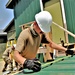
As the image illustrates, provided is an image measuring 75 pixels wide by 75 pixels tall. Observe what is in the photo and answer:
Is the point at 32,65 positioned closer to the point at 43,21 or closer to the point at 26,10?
the point at 43,21

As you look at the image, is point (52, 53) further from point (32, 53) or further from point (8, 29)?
point (8, 29)

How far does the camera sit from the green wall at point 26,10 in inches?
479

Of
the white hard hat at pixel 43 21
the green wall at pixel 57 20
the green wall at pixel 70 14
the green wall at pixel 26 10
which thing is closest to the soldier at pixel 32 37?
the white hard hat at pixel 43 21

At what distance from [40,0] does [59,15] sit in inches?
66.4

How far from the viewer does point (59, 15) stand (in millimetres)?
9297

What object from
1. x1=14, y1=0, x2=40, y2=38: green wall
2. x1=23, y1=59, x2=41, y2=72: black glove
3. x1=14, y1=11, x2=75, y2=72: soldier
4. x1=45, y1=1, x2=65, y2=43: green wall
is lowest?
x1=23, y1=59, x2=41, y2=72: black glove

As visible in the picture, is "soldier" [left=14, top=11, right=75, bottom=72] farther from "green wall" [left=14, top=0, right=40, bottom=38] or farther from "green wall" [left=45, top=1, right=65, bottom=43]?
"green wall" [left=14, top=0, right=40, bottom=38]

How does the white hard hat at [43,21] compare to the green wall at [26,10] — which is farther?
the green wall at [26,10]

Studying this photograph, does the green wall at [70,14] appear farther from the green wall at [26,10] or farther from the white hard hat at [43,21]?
the white hard hat at [43,21]

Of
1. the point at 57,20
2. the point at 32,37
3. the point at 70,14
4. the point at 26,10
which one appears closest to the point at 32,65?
the point at 32,37

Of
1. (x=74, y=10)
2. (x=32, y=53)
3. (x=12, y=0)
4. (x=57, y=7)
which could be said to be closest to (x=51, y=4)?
(x=57, y=7)

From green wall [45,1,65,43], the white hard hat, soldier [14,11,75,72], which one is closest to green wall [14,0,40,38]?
green wall [45,1,65,43]

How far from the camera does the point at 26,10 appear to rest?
14.0 meters

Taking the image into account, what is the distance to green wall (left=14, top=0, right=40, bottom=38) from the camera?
39.9 ft
